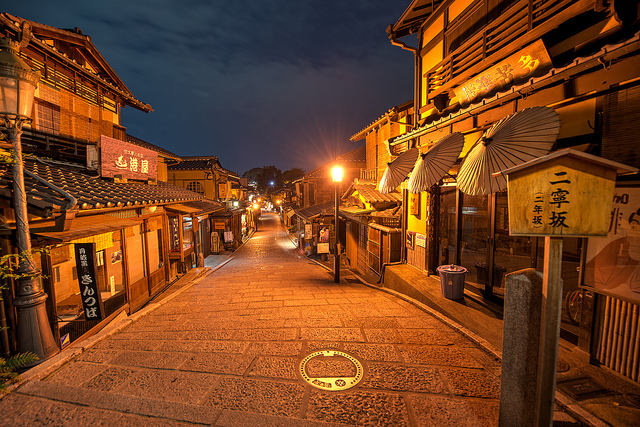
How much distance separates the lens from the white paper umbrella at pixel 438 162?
6895mm

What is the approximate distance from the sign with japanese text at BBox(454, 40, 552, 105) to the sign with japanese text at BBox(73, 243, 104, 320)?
11.3 meters

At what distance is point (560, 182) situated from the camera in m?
2.62

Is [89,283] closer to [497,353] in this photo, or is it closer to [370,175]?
[497,353]

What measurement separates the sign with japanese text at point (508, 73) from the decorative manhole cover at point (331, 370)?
721 cm

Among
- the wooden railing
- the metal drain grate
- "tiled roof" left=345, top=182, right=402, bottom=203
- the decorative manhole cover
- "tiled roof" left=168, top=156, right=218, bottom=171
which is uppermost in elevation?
"tiled roof" left=168, top=156, right=218, bottom=171

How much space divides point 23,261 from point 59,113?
24.7 feet

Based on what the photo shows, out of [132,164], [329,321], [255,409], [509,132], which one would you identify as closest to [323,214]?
[132,164]

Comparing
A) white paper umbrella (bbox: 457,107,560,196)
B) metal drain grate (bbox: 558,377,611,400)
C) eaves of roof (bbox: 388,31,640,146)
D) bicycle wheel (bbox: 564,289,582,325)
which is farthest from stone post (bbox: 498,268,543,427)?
bicycle wheel (bbox: 564,289,582,325)

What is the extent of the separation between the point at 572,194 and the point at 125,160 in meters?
12.5

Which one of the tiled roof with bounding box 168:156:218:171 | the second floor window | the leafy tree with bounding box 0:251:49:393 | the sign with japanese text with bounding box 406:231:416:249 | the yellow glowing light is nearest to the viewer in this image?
the leafy tree with bounding box 0:251:49:393

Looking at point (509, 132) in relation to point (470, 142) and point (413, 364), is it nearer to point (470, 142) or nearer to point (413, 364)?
point (470, 142)

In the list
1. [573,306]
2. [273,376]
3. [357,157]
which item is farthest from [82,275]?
Result: [357,157]

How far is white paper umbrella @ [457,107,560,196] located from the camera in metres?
4.49

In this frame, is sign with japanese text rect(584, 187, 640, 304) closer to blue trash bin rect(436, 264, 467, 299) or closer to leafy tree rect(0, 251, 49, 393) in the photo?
blue trash bin rect(436, 264, 467, 299)
